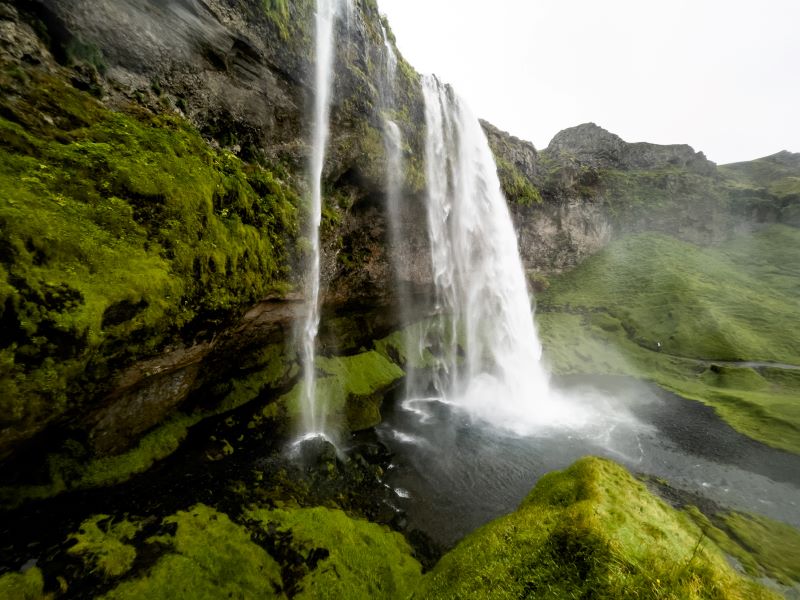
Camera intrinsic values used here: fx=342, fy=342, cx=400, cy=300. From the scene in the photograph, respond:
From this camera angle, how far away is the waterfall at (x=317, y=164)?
19516 mm

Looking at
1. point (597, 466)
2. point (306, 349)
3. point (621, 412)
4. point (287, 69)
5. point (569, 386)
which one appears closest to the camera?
point (597, 466)

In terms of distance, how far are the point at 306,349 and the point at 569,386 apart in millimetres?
28464

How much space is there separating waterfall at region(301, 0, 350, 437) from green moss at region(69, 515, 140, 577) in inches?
386

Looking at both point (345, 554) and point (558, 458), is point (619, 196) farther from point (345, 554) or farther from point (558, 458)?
point (345, 554)

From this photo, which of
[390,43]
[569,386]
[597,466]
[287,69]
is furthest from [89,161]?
[569,386]

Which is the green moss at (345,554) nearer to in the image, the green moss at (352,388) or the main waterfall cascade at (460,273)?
the green moss at (352,388)

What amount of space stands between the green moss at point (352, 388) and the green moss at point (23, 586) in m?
11.4

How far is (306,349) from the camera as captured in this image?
2123 centimetres

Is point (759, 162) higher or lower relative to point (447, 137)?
higher

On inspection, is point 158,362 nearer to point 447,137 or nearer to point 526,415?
point 526,415

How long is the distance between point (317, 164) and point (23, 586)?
64.4 feet

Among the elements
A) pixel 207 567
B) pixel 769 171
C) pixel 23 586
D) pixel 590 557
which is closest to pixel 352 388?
pixel 207 567

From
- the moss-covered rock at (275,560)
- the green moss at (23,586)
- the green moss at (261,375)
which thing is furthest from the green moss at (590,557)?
the green moss at (261,375)

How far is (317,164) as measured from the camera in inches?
806
